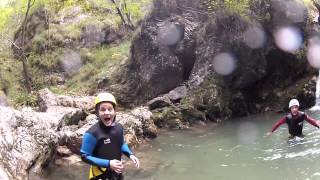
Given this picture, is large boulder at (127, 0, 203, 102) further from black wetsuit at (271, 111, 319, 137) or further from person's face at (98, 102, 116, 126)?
person's face at (98, 102, 116, 126)

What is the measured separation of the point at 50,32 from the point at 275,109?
18.4 m

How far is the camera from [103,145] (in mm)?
6039

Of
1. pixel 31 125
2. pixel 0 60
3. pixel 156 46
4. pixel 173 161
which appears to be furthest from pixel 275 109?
pixel 0 60

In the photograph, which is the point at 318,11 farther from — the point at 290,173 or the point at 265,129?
the point at 290,173

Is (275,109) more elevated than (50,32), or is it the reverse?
(50,32)

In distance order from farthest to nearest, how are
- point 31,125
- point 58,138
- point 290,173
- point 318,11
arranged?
point 318,11 < point 58,138 < point 31,125 < point 290,173

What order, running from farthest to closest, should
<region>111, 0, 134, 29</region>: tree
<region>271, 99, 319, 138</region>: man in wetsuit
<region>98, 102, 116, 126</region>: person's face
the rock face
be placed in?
<region>111, 0, 134, 29</region>: tree < the rock face < <region>271, 99, 319, 138</region>: man in wetsuit < <region>98, 102, 116, 126</region>: person's face

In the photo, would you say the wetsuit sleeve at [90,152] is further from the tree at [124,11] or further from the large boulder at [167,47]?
the tree at [124,11]

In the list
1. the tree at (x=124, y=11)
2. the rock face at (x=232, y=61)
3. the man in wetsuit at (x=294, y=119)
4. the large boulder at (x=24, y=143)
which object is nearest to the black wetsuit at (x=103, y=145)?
the large boulder at (x=24, y=143)

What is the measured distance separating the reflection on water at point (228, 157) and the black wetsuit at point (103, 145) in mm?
3763

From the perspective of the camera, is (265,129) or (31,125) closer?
(31,125)

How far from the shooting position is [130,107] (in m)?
21.2

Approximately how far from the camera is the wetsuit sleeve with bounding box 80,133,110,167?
5.77 metres

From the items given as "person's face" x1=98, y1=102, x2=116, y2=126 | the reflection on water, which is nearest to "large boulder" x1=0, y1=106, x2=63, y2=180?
the reflection on water
